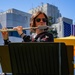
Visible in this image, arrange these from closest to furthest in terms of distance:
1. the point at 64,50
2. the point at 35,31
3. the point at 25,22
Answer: the point at 64,50, the point at 35,31, the point at 25,22

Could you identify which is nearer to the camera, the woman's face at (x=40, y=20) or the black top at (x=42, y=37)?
the black top at (x=42, y=37)

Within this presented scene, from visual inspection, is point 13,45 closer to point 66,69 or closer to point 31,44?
A: point 31,44

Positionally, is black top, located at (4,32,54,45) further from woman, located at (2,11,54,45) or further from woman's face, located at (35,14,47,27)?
woman's face, located at (35,14,47,27)

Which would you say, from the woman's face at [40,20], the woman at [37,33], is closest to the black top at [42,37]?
the woman at [37,33]

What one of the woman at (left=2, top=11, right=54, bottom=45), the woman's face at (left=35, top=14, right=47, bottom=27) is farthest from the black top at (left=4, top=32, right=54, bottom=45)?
the woman's face at (left=35, top=14, right=47, bottom=27)

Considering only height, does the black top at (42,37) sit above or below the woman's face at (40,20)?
below

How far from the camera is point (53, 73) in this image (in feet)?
8.64

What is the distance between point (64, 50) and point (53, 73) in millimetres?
273

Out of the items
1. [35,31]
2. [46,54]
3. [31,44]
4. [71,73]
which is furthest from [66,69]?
[35,31]

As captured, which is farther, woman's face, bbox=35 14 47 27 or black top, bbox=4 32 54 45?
woman's face, bbox=35 14 47 27

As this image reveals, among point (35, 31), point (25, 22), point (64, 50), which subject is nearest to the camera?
point (64, 50)

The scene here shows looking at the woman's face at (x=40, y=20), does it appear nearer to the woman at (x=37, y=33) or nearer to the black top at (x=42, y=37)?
the woman at (x=37, y=33)

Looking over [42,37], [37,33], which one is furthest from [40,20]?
[42,37]

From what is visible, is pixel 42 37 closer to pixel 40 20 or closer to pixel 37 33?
pixel 37 33
